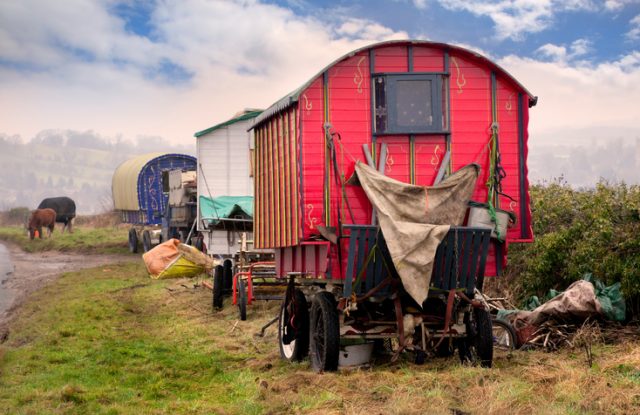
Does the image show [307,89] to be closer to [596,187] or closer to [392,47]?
[392,47]

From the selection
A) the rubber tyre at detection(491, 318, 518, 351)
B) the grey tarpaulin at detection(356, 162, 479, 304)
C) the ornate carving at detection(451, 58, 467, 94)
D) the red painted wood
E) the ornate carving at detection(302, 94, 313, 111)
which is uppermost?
the red painted wood

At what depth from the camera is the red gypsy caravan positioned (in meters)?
9.25

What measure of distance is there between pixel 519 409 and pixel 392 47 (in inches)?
183

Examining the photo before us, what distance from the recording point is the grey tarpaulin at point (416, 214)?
29.0 feet

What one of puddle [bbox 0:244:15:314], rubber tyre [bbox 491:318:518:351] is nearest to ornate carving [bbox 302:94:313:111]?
rubber tyre [bbox 491:318:518:351]

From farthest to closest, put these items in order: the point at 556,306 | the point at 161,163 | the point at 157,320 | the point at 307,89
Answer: the point at 161,163
the point at 157,320
the point at 556,306
the point at 307,89

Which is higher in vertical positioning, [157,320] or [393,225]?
[393,225]

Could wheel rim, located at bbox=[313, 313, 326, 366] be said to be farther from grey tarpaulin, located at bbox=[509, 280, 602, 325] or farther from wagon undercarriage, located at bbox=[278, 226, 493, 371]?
grey tarpaulin, located at bbox=[509, 280, 602, 325]

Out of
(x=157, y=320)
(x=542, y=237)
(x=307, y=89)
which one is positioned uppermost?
(x=307, y=89)

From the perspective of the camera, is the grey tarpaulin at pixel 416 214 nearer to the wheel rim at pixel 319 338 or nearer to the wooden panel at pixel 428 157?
the wooden panel at pixel 428 157

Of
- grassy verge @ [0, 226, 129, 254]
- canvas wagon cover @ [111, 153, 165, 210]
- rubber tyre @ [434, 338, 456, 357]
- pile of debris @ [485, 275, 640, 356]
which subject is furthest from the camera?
grassy verge @ [0, 226, 129, 254]

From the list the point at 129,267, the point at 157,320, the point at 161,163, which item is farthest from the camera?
the point at 161,163

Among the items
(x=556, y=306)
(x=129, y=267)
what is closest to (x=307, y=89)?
(x=556, y=306)

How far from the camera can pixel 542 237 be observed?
14180mm
